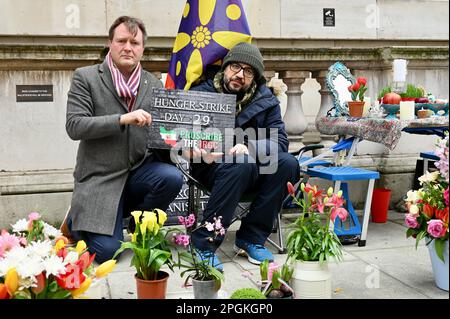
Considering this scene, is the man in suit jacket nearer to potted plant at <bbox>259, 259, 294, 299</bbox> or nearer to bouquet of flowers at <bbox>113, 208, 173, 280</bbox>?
bouquet of flowers at <bbox>113, 208, 173, 280</bbox>

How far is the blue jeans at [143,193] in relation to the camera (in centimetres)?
390

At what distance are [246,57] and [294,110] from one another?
168 centimetres

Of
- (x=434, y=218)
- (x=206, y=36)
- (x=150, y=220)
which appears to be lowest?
(x=434, y=218)

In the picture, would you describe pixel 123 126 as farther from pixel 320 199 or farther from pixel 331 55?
pixel 331 55

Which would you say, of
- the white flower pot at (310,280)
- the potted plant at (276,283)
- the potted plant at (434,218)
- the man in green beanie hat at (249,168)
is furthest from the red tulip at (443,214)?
the man in green beanie hat at (249,168)

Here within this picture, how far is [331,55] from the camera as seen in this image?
17.7ft

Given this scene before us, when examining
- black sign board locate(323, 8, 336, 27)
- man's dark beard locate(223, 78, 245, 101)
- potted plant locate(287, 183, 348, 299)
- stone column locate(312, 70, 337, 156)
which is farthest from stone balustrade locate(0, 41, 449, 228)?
potted plant locate(287, 183, 348, 299)

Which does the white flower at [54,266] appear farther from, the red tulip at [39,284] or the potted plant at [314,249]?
the potted plant at [314,249]

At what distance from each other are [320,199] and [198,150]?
107 cm

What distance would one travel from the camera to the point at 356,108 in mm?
4668

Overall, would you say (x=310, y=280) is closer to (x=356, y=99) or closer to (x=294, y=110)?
(x=356, y=99)

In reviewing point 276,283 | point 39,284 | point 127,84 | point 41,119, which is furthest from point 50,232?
point 41,119
